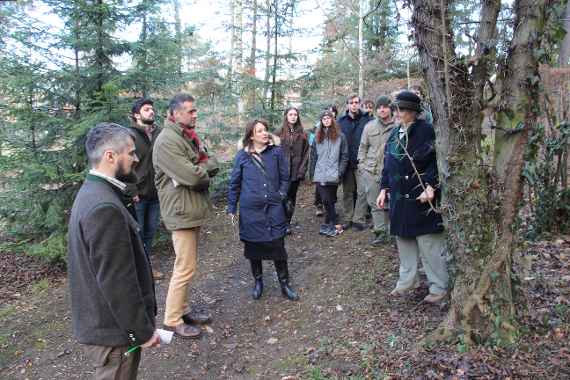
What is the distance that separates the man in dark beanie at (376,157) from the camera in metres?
6.67

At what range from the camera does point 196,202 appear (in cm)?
457

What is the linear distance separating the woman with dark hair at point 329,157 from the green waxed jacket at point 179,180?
3.14 meters

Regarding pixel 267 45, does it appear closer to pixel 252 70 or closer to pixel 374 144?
pixel 252 70

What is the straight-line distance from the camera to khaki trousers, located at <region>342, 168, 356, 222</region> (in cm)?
785

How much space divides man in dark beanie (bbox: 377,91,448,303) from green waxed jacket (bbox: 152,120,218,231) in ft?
6.74

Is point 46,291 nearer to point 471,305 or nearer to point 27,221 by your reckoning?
point 27,221

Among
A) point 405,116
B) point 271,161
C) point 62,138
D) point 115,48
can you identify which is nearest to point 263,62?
point 115,48

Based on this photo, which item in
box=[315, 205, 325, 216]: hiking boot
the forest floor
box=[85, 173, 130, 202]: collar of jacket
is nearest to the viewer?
box=[85, 173, 130, 202]: collar of jacket

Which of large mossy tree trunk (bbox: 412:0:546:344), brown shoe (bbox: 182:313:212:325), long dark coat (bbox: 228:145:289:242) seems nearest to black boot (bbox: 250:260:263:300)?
long dark coat (bbox: 228:145:289:242)

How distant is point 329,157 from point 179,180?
3562 mm

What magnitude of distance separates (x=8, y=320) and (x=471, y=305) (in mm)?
5824

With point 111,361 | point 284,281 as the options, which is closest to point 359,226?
point 284,281

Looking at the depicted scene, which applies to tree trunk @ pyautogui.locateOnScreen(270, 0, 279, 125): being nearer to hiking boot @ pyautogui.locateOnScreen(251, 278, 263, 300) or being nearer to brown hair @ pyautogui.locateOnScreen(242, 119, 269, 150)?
brown hair @ pyautogui.locateOnScreen(242, 119, 269, 150)

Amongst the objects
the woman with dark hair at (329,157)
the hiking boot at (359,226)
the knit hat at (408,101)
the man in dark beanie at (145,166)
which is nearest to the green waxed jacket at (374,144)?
the woman with dark hair at (329,157)
